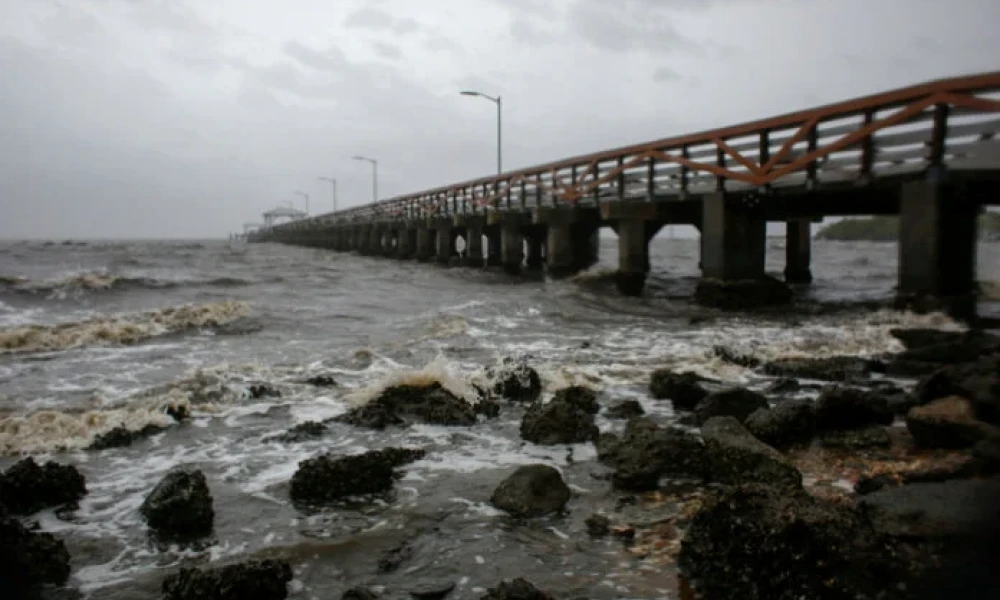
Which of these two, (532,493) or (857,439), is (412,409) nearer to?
(532,493)

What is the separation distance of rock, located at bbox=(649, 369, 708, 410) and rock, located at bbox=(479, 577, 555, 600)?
3.96 m

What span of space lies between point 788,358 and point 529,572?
6.21m

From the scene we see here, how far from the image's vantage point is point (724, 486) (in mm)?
4398

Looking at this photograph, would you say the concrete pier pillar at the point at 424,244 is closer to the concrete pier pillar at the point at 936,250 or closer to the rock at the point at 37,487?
the concrete pier pillar at the point at 936,250

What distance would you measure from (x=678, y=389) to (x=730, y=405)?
2.65ft

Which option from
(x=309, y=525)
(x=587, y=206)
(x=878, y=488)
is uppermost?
(x=587, y=206)

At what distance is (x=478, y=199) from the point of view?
102 feet

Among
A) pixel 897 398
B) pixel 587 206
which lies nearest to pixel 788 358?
pixel 897 398

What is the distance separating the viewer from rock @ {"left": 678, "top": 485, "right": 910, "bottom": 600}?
282cm

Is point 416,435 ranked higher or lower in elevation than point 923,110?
lower

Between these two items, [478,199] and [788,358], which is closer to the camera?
[788,358]

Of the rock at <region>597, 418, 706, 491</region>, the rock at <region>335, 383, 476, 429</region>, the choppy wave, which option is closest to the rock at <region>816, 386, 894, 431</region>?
the rock at <region>597, 418, 706, 491</region>

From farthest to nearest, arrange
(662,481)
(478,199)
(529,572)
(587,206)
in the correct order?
(478,199) → (587,206) → (662,481) → (529,572)

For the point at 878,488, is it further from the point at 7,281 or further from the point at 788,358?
the point at 7,281
